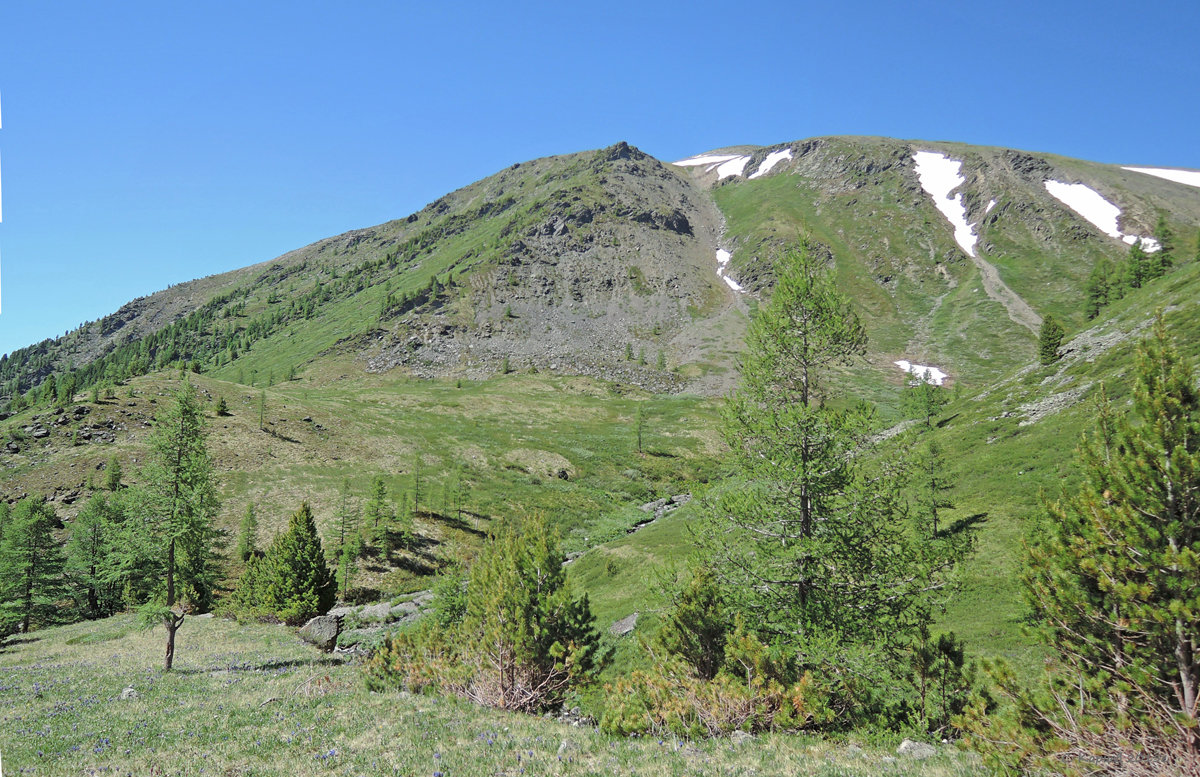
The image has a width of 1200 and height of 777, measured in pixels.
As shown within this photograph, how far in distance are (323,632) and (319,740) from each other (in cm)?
2594

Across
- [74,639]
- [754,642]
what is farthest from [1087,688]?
[74,639]

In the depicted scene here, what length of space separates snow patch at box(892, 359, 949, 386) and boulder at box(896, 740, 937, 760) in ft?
523

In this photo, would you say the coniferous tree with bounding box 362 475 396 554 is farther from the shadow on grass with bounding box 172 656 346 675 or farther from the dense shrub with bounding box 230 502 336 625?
the shadow on grass with bounding box 172 656 346 675

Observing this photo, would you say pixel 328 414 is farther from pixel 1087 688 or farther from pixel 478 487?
pixel 1087 688

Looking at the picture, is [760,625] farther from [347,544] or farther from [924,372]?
[924,372]

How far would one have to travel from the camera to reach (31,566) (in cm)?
4847

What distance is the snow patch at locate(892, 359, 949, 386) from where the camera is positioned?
14988 cm

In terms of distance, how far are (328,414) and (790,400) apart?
339 ft

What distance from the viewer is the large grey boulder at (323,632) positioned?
108 feet

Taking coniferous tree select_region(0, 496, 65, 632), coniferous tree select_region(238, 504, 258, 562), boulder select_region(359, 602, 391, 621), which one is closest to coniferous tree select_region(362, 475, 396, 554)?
coniferous tree select_region(238, 504, 258, 562)

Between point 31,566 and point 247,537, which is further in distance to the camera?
point 247,537

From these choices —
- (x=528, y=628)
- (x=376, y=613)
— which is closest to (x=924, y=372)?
(x=376, y=613)

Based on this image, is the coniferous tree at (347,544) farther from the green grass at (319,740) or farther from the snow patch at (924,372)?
the snow patch at (924,372)

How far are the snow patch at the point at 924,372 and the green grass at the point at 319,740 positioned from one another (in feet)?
533
